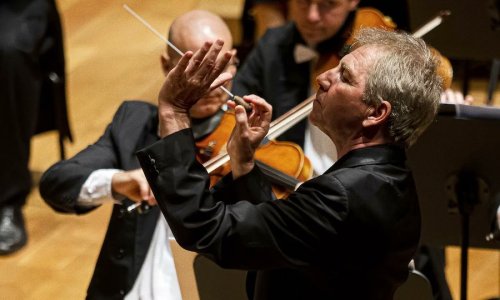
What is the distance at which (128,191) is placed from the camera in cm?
222

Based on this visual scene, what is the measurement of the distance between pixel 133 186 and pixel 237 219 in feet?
Result: 2.17

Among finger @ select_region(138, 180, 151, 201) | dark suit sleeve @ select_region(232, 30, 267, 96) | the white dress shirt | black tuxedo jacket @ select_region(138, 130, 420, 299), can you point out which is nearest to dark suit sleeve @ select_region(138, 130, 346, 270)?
black tuxedo jacket @ select_region(138, 130, 420, 299)

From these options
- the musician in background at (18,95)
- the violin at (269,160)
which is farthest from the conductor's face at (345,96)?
the musician in background at (18,95)

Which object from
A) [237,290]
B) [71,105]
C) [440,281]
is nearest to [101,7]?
[71,105]

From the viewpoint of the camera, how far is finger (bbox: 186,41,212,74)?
1.56 m

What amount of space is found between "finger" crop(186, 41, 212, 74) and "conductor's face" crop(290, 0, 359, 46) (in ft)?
4.57

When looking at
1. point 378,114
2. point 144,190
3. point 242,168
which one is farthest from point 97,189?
point 378,114

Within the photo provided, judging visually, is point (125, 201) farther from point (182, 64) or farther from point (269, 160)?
point (182, 64)

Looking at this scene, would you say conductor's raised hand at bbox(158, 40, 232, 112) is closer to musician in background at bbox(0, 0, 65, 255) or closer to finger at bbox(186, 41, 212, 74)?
finger at bbox(186, 41, 212, 74)

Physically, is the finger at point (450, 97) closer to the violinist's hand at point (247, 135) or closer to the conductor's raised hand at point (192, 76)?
the violinist's hand at point (247, 135)

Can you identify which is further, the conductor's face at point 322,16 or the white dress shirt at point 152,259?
the conductor's face at point 322,16

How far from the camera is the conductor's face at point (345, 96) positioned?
1649mm

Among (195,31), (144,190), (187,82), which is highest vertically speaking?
(187,82)

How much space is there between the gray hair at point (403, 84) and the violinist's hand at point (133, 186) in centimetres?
69
